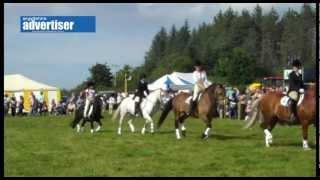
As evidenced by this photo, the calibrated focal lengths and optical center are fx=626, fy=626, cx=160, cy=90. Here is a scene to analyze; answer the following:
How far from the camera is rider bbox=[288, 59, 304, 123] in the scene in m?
14.8

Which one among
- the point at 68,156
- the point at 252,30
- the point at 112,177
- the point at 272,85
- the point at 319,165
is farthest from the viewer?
the point at 252,30

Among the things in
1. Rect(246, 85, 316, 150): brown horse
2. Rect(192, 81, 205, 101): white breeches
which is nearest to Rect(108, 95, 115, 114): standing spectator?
Rect(192, 81, 205, 101): white breeches

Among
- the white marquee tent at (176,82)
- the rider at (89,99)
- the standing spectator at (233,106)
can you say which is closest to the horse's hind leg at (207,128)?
the rider at (89,99)

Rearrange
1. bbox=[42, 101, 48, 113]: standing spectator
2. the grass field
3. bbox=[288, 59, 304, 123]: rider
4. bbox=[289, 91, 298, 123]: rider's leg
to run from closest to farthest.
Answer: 1. the grass field
2. bbox=[288, 59, 304, 123]: rider
3. bbox=[289, 91, 298, 123]: rider's leg
4. bbox=[42, 101, 48, 113]: standing spectator

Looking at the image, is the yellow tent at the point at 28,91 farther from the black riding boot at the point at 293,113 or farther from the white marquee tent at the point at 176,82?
the black riding boot at the point at 293,113

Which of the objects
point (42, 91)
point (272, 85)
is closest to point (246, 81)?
point (42, 91)

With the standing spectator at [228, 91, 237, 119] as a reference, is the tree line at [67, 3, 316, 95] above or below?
above

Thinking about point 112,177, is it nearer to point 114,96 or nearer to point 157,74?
point 114,96

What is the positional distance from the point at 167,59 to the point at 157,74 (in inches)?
192

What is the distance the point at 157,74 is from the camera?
165 ft

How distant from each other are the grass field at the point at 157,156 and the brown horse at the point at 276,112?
53 centimetres

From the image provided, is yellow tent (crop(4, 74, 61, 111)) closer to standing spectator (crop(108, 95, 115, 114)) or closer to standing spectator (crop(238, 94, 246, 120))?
standing spectator (crop(108, 95, 115, 114))

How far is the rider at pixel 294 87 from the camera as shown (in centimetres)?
1477

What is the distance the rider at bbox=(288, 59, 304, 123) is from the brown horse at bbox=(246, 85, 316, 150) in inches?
6.0
